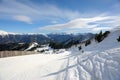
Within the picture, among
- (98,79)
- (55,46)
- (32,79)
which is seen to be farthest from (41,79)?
(55,46)

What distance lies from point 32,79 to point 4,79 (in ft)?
6.49

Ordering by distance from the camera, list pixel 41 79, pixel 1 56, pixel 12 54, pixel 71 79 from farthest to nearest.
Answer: pixel 12 54, pixel 1 56, pixel 41 79, pixel 71 79

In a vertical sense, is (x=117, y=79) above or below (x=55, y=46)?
above

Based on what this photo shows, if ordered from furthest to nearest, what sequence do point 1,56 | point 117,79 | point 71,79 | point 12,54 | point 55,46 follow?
point 55,46 → point 12,54 → point 1,56 → point 71,79 → point 117,79

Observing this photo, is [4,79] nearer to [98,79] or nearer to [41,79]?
[41,79]

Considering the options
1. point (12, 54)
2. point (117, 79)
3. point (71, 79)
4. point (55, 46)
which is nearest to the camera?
point (117, 79)

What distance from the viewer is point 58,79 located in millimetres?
9781

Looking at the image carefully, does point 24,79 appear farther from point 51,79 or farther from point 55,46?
point 55,46

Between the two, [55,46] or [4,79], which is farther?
[55,46]

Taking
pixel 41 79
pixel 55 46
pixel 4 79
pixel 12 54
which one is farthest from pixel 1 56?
pixel 55 46

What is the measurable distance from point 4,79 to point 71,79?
176 inches

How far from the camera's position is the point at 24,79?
1023 centimetres

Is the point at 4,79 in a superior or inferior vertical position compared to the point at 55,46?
superior

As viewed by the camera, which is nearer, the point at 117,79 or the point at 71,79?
the point at 117,79
